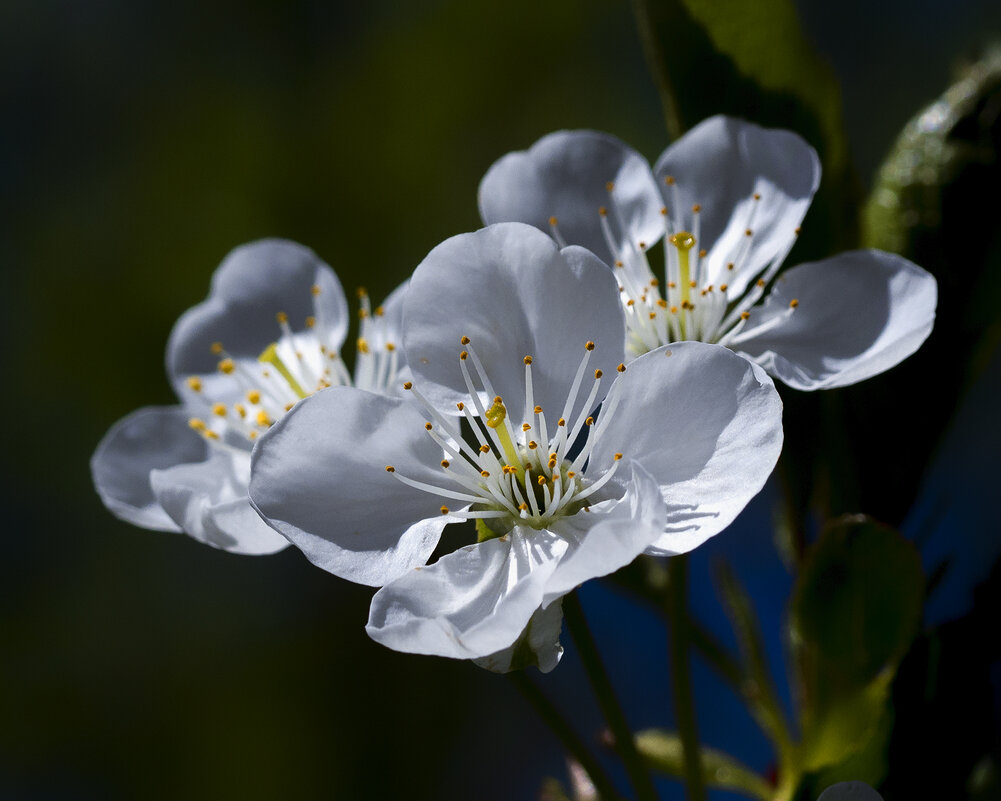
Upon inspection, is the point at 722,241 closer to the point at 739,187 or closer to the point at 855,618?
the point at 739,187

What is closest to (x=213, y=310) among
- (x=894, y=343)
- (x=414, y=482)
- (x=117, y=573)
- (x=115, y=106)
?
(x=414, y=482)

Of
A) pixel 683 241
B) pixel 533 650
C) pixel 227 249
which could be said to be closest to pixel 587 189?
pixel 683 241

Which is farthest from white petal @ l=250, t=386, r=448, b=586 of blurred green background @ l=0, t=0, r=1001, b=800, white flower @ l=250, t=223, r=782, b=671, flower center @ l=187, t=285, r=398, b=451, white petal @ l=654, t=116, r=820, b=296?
blurred green background @ l=0, t=0, r=1001, b=800

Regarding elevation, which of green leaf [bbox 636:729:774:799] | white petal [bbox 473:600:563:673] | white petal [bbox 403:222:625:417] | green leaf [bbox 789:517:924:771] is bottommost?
green leaf [bbox 636:729:774:799]

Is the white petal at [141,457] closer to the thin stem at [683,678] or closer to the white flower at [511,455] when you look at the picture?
the white flower at [511,455]

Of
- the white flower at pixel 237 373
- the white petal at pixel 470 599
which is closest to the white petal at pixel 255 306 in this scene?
the white flower at pixel 237 373

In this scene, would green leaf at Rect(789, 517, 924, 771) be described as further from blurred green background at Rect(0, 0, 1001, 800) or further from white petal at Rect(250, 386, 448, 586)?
blurred green background at Rect(0, 0, 1001, 800)
